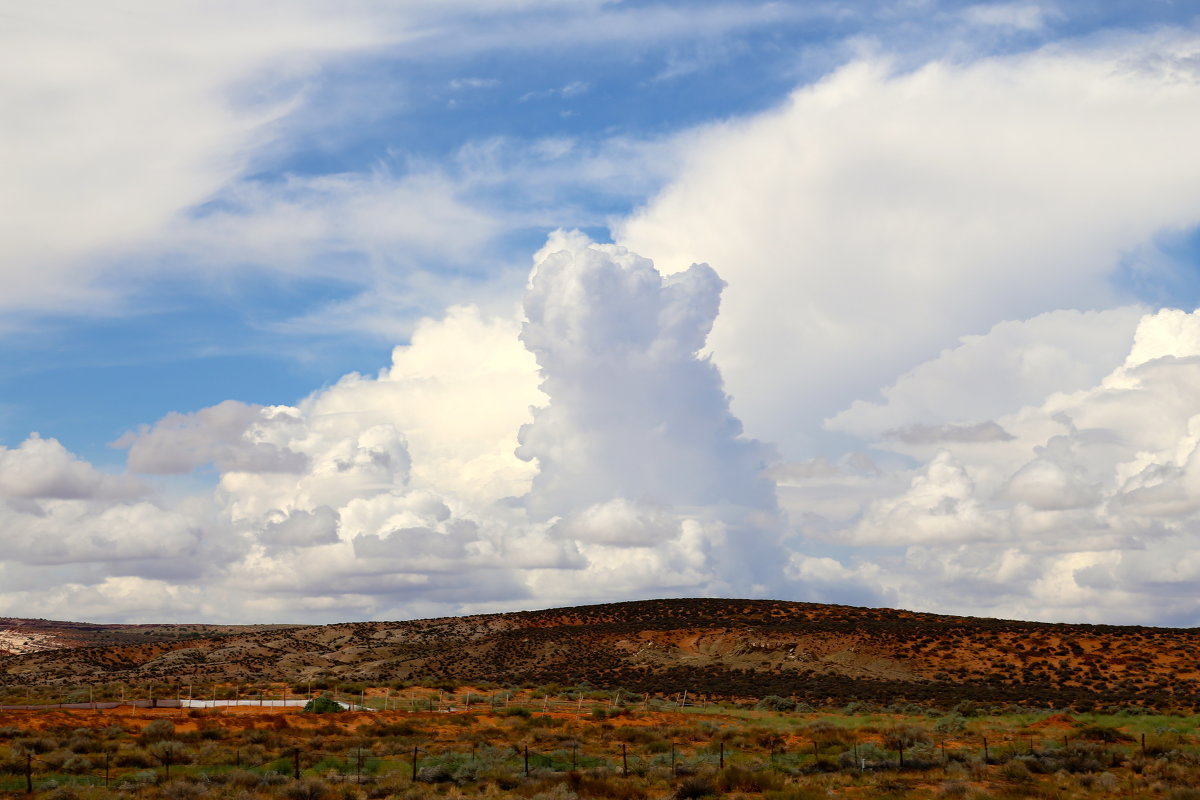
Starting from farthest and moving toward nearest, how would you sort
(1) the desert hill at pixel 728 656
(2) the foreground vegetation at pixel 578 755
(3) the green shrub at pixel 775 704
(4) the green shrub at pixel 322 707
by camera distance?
(1) the desert hill at pixel 728 656 → (3) the green shrub at pixel 775 704 → (4) the green shrub at pixel 322 707 → (2) the foreground vegetation at pixel 578 755

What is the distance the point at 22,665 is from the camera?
352 ft

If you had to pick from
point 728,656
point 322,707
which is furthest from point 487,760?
point 728,656

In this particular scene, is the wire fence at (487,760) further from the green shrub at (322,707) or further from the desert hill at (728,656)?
the desert hill at (728,656)

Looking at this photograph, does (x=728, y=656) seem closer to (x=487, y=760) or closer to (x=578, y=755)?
(x=578, y=755)

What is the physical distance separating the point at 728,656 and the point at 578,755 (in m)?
62.7

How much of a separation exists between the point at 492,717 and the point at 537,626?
228 feet

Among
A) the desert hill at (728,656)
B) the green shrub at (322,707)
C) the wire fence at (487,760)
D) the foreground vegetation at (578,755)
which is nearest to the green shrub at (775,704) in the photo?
the desert hill at (728,656)

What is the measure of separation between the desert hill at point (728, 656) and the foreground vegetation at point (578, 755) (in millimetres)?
25463

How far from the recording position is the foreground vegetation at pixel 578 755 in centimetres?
3138

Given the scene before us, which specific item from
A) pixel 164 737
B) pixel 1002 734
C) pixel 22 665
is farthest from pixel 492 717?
pixel 22 665

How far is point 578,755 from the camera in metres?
39.3

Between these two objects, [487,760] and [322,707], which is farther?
[322,707]

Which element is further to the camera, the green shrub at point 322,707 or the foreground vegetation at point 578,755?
the green shrub at point 322,707

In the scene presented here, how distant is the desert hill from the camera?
80812 mm
